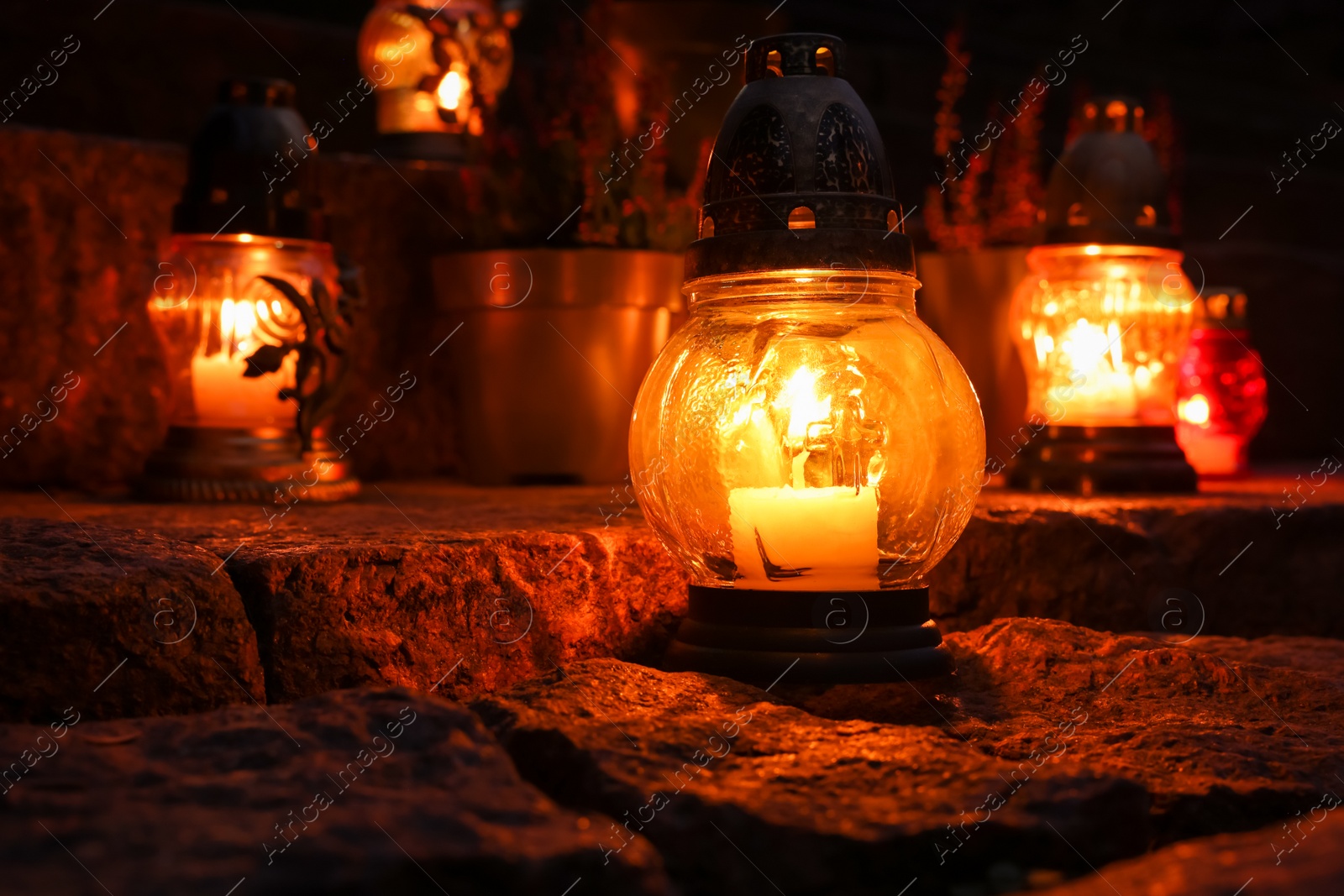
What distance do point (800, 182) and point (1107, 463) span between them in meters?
1.39

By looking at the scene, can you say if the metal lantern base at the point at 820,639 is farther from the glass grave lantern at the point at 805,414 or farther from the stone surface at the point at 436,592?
the stone surface at the point at 436,592

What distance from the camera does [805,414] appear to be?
5.85 feet

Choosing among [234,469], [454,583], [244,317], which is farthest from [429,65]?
[454,583]

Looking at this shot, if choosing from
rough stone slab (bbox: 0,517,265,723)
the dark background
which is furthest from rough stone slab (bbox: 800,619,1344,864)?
the dark background

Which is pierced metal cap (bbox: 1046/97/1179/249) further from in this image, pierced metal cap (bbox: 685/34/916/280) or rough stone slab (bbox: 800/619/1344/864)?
pierced metal cap (bbox: 685/34/916/280)

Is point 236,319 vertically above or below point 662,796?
above

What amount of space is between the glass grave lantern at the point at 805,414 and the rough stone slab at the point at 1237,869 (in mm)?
515

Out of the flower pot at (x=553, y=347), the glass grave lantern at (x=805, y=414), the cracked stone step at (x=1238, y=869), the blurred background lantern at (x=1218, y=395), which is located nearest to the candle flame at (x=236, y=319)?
the flower pot at (x=553, y=347)

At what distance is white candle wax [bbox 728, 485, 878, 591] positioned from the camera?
1.73m

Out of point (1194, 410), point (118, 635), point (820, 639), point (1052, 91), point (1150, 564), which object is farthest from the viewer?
point (1052, 91)

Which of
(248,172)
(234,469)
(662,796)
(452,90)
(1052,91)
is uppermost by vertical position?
(1052,91)

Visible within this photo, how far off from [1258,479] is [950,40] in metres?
1.34

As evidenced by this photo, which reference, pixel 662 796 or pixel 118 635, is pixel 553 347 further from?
pixel 662 796

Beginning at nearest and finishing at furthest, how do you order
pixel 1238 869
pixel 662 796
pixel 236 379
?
pixel 1238 869 → pixel 662 796 → pixel 236 379
